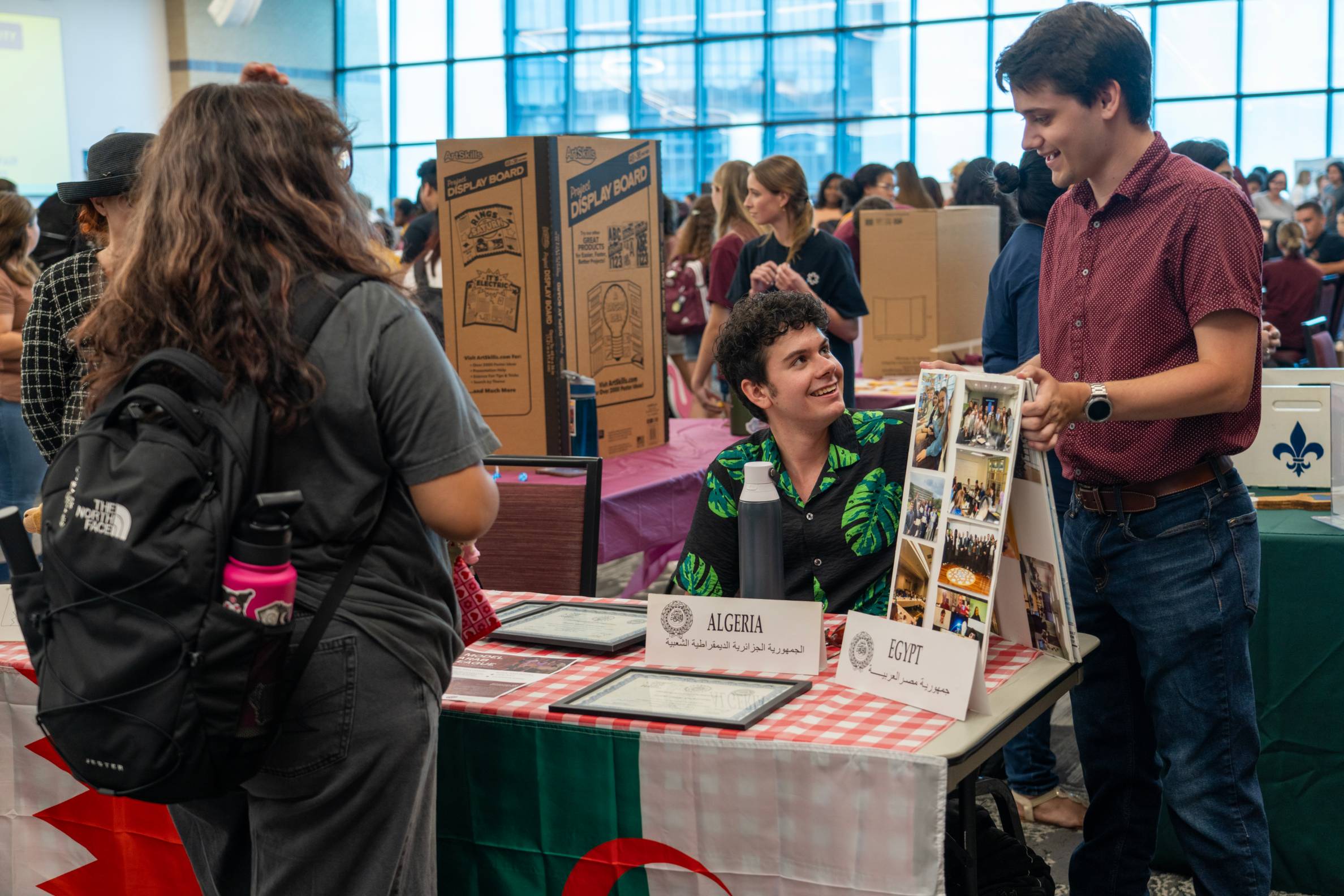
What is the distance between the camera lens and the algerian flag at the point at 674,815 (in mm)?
1330

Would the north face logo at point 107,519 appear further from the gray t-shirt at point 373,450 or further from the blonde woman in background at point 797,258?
the blonde woman in background at point 797,258

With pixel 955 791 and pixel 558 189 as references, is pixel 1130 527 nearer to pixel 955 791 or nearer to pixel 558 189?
pixel 955 791

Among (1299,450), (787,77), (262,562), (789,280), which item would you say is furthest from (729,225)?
(787,77)

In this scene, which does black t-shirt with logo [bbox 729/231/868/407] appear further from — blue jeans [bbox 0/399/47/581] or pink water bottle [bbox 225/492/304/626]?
pink water bottle [bbox 225/492/304/626]

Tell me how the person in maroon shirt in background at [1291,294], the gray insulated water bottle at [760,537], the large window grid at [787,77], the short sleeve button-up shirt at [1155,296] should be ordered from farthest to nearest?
the large window grid at [787,77], the person in maroon shirt in background at [1291,294], the gray insulated water bottle at [760,537], the short sleeve button-up shirt at [1155,296]

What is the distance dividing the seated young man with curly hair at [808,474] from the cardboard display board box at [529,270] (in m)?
1.10

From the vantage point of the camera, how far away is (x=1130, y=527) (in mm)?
1658

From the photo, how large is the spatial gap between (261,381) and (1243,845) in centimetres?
141

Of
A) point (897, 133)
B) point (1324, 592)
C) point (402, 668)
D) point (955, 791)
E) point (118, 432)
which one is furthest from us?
point (897, 133)

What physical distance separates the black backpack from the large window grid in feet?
36.4

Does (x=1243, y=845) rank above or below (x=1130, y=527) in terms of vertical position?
below

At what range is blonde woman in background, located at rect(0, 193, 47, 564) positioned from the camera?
371cm

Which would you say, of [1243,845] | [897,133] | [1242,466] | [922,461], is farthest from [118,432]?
[897,133]

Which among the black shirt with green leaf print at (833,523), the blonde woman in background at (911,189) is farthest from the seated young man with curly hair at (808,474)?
the blonde woman in background at (911,189)
